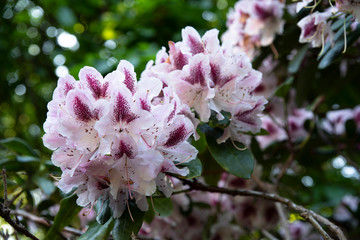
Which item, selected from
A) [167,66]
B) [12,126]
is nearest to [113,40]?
[12,126]

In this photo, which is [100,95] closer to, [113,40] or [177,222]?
[177,222]

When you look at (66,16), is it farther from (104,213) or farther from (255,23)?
(104,213)

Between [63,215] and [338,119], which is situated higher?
[63,215]

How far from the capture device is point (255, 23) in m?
1.42

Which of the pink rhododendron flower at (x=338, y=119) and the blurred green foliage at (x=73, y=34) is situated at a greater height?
the blurred green foliage at (x=73, y=34)

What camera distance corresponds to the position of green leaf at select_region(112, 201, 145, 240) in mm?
787

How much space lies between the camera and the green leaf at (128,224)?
0.79 meters

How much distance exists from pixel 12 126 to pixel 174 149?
236 centimetres

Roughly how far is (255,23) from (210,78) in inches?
24.3

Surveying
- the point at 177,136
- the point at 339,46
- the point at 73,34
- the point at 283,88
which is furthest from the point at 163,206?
the point at 73,34

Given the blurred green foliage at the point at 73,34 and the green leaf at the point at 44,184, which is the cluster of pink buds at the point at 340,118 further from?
the green leaf at the point at 44,184

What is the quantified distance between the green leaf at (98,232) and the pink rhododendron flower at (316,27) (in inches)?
27.2

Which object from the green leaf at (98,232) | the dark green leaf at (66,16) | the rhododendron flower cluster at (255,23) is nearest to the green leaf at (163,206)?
the green leaf at (98,232)

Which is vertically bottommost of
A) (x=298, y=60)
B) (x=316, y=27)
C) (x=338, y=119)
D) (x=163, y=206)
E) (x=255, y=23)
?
(x=338, y=119)
